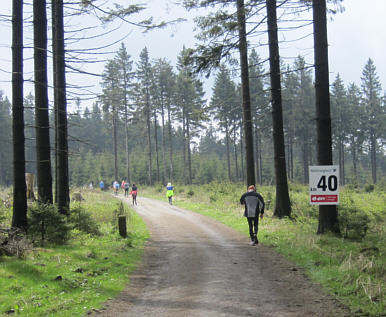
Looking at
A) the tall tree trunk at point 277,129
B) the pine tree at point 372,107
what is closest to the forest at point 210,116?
the pine tree at point 372,107

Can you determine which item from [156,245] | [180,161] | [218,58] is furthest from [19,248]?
[180,161]

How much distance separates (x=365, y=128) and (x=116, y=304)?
219ft

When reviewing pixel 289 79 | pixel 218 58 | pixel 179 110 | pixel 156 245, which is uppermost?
pixel 289 79

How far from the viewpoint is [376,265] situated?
23.8ft

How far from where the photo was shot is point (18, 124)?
983 centimetres

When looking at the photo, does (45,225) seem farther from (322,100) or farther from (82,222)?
(322,100)

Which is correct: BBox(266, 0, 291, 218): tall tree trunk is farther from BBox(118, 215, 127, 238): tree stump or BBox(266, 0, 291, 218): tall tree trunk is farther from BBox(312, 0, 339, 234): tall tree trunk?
BBox(118, 215, 127, 238): tree stump

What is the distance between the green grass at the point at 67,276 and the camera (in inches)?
234

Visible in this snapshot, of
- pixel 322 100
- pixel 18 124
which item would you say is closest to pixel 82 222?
pixel 18 124

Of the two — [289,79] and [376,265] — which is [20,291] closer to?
[376,265]

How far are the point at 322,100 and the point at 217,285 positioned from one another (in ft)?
21.3

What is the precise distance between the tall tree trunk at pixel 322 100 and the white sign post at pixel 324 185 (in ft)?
3.69

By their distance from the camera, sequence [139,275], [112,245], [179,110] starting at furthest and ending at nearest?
1. [179,110]
2. [112,245]
3. [139,275]

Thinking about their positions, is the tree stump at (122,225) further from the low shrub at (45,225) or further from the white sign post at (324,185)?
the white sign post at (324,185)
